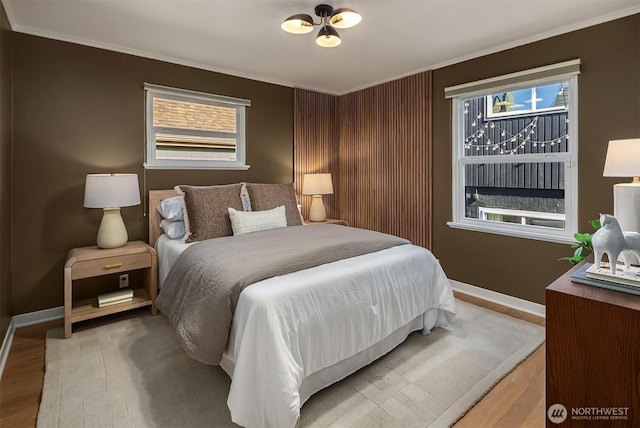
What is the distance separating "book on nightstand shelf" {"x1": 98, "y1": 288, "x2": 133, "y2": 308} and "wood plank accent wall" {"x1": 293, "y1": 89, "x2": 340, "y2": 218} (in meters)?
2.30

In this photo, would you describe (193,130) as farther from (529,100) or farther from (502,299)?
(502,299)

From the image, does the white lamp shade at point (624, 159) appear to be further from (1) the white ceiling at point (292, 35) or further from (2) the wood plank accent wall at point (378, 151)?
(2) the wood plank accent wall at point (378, 151)

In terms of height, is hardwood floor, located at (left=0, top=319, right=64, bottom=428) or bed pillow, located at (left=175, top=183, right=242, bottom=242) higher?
bed pillow, located at (left=175, top=183, right=242, bottom=242)

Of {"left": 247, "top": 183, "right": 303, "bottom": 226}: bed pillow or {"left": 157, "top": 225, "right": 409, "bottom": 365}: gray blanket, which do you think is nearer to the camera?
{"left": 157, "top": 225, "right": 409, "bottom": 365}: gray blanket

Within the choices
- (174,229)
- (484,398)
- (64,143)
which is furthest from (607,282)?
(64,143)

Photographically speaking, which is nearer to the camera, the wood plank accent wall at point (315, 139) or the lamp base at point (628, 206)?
the lamp base at point (628, 206)

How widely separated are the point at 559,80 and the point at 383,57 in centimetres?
154

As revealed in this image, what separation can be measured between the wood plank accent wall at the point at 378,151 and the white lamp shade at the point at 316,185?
0.89ft

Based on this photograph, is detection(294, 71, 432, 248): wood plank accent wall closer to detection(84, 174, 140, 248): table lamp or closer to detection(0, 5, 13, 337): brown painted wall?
detection(84, 174, 140, 248): table lamp

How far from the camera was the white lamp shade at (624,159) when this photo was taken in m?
1.87

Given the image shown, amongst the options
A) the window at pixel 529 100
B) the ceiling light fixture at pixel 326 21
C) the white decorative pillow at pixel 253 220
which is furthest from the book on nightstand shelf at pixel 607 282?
the white decorative pillow at pixel 253 220

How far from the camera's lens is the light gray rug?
1697 millimetres

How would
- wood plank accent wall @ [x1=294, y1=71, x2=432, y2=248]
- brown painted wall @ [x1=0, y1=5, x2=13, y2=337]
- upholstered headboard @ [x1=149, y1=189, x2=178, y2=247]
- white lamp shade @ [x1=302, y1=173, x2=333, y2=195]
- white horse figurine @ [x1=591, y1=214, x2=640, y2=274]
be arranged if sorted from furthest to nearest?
white lamp shade @ [x1=302, y1=173, x2=333, y2=195] < wood plank accent wall @ [x1=294, y1=71, x2=432, y2=248] < upholstered headboard @ [x1=149, y1=189, x2=178, y2=247] < brown painted wall @ [x1=0, y1=5, x2=13, y2=337] < white horse figurine @ [x1=591, y1=214, x2=640, y2=274]

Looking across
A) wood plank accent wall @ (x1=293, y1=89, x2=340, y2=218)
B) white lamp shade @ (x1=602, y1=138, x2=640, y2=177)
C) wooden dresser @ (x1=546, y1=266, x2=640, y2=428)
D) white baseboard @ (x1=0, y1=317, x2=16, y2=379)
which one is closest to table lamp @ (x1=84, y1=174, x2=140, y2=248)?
white baseboard @ (x1=0, y1=317, x2=16, y2=379)
